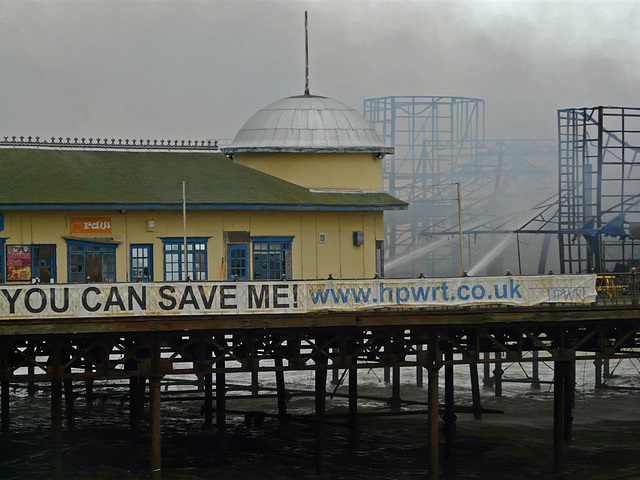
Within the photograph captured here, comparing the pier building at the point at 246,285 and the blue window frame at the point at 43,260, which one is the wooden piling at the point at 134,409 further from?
the blue window frame at the point at 43,260

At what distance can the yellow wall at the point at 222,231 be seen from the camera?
3838 cm

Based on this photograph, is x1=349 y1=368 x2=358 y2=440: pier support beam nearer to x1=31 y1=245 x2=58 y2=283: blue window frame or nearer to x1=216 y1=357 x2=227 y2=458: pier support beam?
x1=216 y1=357 x2=227 y2=458: pier support beam

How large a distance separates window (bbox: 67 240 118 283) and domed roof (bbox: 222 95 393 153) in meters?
7.58

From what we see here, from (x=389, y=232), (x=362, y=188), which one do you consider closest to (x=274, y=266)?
(x=362, y=188)

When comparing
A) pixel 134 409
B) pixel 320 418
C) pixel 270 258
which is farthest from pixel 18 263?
pixel 320 418

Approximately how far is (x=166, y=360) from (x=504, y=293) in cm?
957

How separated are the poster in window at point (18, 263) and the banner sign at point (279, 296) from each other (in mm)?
7711

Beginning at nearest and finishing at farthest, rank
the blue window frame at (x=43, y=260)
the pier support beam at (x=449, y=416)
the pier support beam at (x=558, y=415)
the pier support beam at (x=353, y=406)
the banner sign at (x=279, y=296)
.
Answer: the banner sign at (x=279, y=296) → the pier support beam at (x=558, y=415) → the blue window frame at (x=43, y=260) → the pier support beam at (x=449, y=416) → the pier support beam at (x=353, y=406)

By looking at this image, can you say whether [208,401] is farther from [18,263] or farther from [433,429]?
[433,429]

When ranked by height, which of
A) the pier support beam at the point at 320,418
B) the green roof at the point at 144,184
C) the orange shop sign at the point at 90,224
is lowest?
the pier support beam at the point at 320,418

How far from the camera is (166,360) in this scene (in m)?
31.5

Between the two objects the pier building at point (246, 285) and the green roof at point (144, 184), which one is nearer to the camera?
the pier building at point (246, 285)

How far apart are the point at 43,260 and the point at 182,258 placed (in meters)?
4.47

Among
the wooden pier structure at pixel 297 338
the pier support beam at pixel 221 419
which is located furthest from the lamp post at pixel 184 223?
the pier support beam at pixel 221 419
